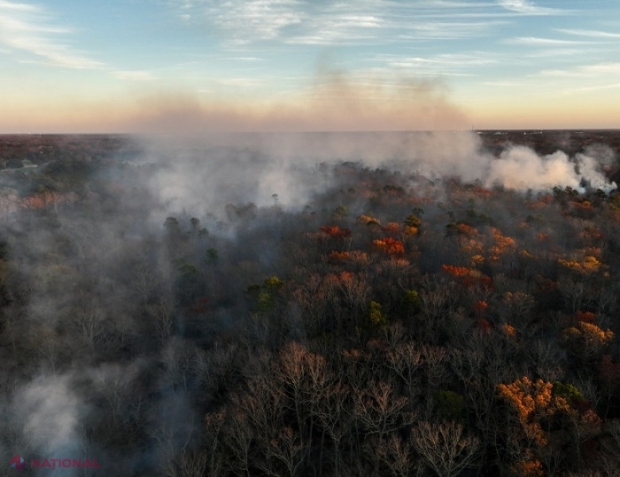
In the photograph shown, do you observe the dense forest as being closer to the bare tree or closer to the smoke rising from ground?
the bare tree

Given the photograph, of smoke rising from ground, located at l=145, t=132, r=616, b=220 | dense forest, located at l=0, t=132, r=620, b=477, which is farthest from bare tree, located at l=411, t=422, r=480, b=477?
smoke rising from ground, located at l=145, t=132, r=616, b=220

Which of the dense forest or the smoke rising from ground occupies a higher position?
the smoke rising from ground

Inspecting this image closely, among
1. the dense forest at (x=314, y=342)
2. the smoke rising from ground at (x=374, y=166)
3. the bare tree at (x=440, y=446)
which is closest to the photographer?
the bare tree at (x=440, y=446)

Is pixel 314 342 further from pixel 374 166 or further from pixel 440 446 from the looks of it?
pixel 374 166

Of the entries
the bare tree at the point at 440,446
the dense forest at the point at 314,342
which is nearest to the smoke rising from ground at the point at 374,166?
the dense forest at the point at 314,342

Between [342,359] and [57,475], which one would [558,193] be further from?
[57,475]

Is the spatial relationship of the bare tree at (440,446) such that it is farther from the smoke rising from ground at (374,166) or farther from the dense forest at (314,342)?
the smoke rising from ground at (374,166)

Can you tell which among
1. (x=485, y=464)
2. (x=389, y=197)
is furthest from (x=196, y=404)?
(x=389, y=197)

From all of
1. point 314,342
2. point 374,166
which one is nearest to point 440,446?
point 314,342

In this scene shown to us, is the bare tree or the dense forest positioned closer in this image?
the bare tree
